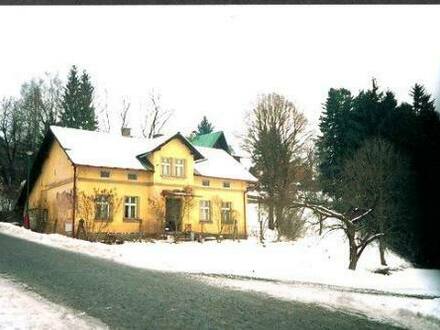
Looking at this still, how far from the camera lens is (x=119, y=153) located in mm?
23203

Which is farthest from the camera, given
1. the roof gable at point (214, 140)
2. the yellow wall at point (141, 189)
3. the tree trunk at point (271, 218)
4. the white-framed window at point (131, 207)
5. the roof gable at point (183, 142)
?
the roof gable at point (214, 140)

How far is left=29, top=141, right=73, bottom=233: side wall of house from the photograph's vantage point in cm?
2169

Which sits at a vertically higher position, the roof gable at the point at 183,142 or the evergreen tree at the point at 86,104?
the roof gable at the point at 183,142

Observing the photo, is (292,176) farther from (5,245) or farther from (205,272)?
(5,245)

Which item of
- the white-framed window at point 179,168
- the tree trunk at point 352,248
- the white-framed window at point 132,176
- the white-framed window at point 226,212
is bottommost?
the tree trunk at point 352,248

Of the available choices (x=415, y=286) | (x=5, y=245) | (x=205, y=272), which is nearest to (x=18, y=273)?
(x=205, y=272)

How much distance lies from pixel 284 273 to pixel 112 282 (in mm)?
5158

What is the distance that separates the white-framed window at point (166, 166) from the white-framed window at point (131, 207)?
2005 mm

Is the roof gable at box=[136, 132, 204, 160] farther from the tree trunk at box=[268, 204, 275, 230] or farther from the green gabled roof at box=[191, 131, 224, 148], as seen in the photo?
the green gabled roof at box=[191, 131, 224, 148]

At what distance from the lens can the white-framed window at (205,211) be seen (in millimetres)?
24812

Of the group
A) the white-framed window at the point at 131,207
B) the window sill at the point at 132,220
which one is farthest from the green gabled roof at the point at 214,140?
the window sill at the point at 132,220

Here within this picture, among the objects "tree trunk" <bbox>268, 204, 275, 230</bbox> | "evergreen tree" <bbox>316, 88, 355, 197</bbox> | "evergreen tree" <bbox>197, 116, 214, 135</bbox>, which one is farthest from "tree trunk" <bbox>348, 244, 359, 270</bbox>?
"evergreen tree" <bbox>197, 116, 214, 135</bbox>

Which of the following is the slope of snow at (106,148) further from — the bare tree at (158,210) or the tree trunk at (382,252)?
the tree trunk at (382,252)

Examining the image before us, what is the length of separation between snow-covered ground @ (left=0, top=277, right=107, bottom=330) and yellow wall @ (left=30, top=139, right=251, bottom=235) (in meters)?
13.9
